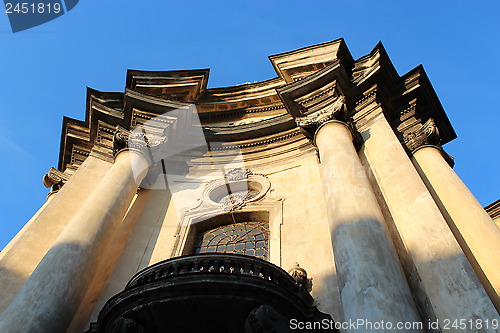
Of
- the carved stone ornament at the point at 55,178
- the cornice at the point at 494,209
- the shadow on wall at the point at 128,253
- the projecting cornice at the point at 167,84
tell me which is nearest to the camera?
the shadow on wall at the point at 128,253

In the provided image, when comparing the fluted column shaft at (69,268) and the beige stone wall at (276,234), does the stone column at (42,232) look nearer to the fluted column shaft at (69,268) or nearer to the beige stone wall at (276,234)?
the fluted column shaft at (69,268)

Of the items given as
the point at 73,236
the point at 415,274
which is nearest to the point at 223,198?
the point at 73,236

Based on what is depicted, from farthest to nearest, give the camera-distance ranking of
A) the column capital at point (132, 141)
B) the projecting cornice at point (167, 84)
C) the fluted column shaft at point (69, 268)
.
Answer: the projecting cornice at point (167, 84), the column capital at point (132, 141), the fluted column shaft at point (69, 268)

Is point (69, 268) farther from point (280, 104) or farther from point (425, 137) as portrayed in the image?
point (280, 104)

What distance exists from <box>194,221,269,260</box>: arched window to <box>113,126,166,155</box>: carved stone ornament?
Result: 2.90 m

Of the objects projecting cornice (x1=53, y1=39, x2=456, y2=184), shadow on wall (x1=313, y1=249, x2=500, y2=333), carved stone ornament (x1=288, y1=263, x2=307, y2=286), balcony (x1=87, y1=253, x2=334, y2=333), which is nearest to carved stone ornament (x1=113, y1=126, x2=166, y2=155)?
projecting cornice (x1=53, y1=39, x2=456, y2=184)

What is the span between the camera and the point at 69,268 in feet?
26.9

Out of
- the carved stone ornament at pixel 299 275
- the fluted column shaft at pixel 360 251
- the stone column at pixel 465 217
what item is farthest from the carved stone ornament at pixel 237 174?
the carved stone ornament at pixel 299 275

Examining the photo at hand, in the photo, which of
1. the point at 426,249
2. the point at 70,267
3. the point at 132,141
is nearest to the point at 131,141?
the point at 132,141

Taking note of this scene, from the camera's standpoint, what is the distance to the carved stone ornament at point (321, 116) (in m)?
11.0

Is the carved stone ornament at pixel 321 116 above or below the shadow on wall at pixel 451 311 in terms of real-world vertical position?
above

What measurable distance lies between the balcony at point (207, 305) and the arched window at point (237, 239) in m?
2.90

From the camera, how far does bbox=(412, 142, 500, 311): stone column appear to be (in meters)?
7.34

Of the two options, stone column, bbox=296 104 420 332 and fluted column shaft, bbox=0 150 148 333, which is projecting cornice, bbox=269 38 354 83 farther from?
fluted column shaft, bbox=0 150 148 333
